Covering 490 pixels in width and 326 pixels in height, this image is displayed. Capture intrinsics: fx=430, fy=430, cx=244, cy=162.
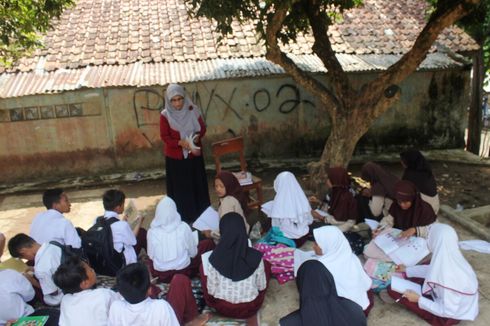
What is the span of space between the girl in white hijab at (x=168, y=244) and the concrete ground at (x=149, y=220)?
88 cm

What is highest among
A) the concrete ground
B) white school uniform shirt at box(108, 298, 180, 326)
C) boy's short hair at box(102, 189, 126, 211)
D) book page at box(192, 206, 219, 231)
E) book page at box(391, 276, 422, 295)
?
boy's short hair at box(102, 189, 126, 211)

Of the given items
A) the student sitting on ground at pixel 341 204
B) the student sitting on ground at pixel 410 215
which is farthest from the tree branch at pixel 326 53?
the student sitting on ground at pixel 410 215

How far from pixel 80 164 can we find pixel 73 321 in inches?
222

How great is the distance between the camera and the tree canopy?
4418 millimetres

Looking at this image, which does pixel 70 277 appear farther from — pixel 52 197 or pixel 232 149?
pixel 232 149

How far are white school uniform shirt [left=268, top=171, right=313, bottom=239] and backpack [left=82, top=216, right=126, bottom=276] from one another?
5.63 ft

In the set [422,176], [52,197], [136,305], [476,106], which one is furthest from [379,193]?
[476,106]

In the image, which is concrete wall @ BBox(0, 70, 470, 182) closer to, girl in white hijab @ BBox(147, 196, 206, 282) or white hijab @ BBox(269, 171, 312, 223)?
white hijab @ BBox(269, 171, 312, 223)

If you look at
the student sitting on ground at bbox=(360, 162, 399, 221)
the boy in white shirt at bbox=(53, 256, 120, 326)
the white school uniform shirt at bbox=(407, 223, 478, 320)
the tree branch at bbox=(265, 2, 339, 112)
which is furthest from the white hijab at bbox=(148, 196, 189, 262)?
the tree branch at bbox=(265, 2, 339, 112)

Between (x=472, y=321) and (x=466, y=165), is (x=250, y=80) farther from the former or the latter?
(x=472, y=321)

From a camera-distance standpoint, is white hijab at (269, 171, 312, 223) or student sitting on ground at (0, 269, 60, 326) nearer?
student sitting on ground at (0, 269, 60, 326)

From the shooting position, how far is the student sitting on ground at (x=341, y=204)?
4.94 metres

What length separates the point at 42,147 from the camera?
25.9ft

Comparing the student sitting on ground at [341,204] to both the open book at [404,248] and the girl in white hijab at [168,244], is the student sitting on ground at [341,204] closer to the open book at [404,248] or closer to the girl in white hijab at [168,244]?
the open book at [404,248]
